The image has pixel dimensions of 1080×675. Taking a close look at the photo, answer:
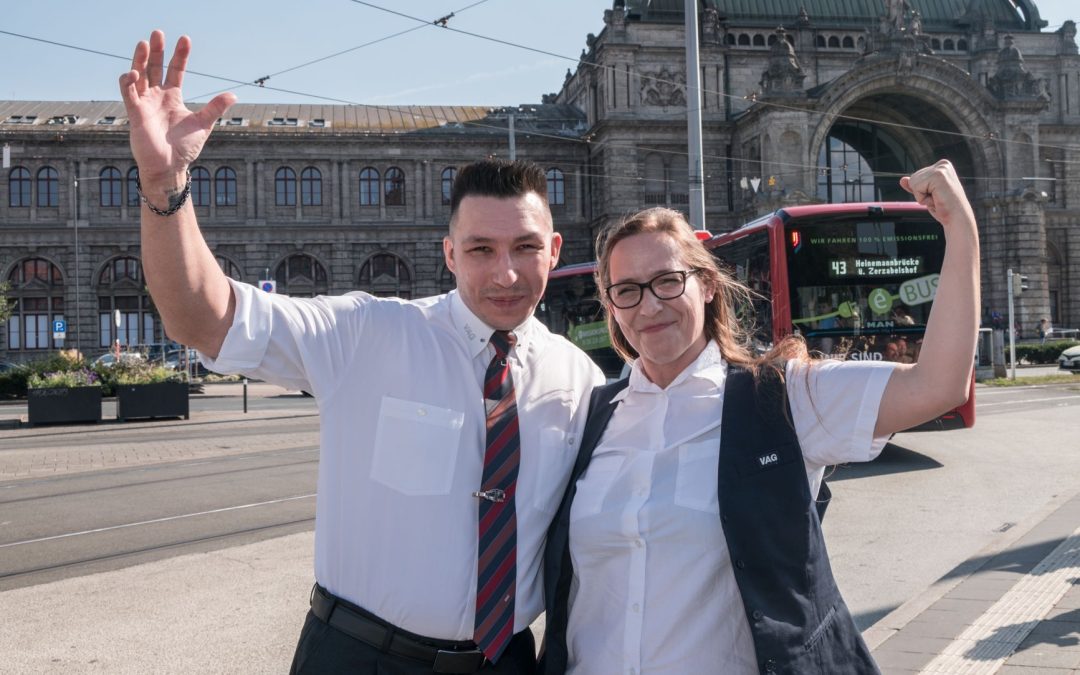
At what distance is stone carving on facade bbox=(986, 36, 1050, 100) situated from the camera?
149 feet

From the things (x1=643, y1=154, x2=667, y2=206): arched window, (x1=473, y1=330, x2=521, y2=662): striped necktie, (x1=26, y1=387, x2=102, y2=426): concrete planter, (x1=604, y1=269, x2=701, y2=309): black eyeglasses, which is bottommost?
(x1=26, y1=387, x2=102, y2=426): concrete planter

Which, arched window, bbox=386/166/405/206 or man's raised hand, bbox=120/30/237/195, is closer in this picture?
man's raised hand, bbox=120/30/237/195

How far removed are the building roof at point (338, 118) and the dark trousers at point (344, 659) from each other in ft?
161

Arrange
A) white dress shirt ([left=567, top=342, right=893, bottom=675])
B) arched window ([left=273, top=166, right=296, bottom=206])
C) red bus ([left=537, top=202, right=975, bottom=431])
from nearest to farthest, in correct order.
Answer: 1. white dress shirt ([left=567, top=342, right=893, bottom=675])
2. red bus ([left=537, top=202, right=975, bottom=431])
3. arched window ([left=273, top=166, right=296, bottom=206])

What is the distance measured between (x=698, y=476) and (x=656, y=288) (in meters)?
0.50

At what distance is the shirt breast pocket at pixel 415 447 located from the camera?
232 centimetres

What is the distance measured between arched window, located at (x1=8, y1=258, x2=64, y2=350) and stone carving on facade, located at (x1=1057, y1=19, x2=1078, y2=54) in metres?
56.2

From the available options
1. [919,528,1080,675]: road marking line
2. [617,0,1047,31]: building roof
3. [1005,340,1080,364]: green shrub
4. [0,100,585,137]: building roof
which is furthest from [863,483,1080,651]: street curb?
[0,100,585,137]: building roof

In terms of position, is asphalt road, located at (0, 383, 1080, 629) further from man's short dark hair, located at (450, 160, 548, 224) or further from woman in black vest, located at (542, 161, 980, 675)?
man's short dark hair, located at (450, 160, 548, 224)

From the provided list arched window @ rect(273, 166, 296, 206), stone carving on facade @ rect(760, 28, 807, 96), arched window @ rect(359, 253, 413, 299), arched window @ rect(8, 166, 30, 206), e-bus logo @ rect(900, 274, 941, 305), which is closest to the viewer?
e-bus logo @ rect(900, 274, 941, 305)

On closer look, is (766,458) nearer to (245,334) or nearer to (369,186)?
(245,334)

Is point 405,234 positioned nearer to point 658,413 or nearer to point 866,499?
point 866,499

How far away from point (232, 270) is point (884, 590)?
154ft

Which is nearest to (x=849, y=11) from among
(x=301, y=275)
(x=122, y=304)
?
(x=301, y=275)
